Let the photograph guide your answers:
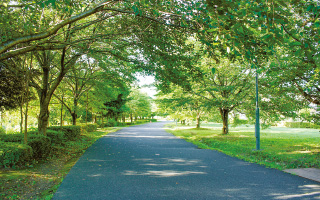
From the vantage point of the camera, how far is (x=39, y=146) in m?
8.25

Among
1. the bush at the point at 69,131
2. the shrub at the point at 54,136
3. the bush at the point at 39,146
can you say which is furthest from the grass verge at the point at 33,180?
the bush at the point at 69,131

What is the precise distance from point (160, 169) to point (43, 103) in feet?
27.9

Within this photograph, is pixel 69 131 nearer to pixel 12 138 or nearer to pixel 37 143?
pixel 12 138

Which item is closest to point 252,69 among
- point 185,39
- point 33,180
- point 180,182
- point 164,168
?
A: point 185,39

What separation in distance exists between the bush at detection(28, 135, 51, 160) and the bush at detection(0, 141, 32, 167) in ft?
2.74

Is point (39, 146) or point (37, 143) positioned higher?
point (37, 143)

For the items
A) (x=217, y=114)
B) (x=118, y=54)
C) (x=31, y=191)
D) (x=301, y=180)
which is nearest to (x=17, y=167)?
(x=31, y=191)

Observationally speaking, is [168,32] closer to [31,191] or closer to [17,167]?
[31,191]

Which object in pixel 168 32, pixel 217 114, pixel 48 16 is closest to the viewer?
pixel 168 32

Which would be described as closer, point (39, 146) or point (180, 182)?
point (180, 182)

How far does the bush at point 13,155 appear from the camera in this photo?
6.37m

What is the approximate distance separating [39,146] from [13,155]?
5.52 feet

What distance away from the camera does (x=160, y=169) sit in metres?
6.74

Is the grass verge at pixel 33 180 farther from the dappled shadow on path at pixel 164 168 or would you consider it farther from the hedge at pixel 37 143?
the dappled shadow on path at pixel 164 168
